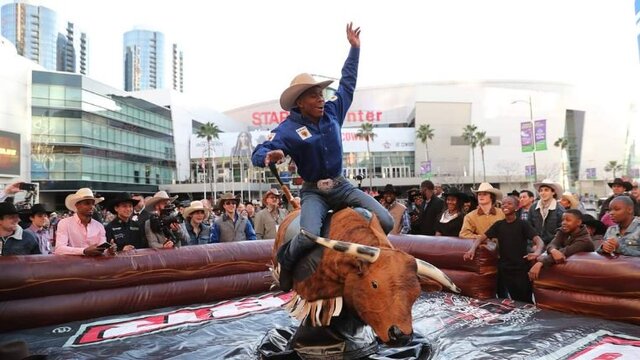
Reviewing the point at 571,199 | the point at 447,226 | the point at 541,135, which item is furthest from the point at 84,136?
the point at 571,199

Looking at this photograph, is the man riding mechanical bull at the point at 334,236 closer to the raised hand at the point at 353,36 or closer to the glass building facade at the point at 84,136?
the raised hand at the point at 353,36

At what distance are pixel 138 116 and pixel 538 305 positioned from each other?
53.6 metres

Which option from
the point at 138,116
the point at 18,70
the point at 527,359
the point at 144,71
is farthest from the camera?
the point at 144,71

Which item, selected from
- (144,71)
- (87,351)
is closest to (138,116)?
(87,351)

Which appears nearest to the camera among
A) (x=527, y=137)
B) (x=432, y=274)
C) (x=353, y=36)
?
(x=432, y=274)

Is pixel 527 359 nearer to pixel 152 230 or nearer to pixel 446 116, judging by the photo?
pixel 152 230

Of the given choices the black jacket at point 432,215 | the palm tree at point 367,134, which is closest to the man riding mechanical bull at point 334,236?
the black jacket at point 432,215

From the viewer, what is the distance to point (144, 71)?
133 m

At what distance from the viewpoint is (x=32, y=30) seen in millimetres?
82875

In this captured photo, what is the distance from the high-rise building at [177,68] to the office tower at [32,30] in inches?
→ 2279

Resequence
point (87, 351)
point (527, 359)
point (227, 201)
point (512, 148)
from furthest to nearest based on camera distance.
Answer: point (512, 148), point (227, 201), point (87, 351), point (527, 359)

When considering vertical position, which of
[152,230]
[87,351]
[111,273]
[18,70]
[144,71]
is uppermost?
[144,71]

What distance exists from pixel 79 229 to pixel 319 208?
152 inches

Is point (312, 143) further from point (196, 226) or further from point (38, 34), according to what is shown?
point (38, 34)
